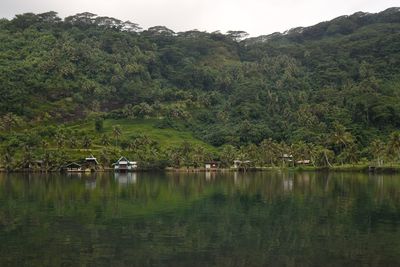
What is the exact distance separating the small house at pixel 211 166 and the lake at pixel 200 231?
3593 inches

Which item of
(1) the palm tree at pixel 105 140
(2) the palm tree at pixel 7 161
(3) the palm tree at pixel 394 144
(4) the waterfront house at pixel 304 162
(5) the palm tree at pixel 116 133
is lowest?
(4) the waterfront house at pixel 304 162

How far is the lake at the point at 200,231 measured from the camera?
27922mm

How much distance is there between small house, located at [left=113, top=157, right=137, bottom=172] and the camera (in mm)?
144000

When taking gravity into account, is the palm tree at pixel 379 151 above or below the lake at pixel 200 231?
above

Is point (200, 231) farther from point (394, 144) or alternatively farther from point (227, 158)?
point (227, 158)

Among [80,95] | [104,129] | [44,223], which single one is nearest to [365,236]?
[44,223]

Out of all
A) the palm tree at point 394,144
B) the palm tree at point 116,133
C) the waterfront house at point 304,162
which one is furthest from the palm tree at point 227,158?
the palm tree at point 394,144

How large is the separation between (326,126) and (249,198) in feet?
408

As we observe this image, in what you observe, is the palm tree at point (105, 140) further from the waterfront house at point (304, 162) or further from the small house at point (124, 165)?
the waterfront house at point (304, 162)

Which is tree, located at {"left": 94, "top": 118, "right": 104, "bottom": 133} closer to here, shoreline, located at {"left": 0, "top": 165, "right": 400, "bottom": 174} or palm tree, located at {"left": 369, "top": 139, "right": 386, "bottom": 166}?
shoreline, located at {"left": 0, "top": 165, "right": 400, "bottom": 174}

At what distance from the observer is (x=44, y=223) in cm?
4025

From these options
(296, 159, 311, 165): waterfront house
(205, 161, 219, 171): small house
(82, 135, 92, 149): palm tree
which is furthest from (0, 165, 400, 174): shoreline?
(82, 135, 92, 149): palm tree

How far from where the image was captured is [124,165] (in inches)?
5699

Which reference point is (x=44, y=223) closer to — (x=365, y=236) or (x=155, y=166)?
(x=365, y=236)
